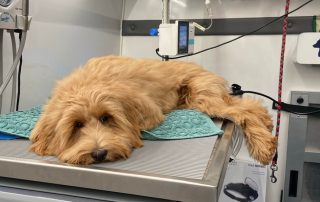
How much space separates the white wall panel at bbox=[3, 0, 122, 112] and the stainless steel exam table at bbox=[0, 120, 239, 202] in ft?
Result: 2.33

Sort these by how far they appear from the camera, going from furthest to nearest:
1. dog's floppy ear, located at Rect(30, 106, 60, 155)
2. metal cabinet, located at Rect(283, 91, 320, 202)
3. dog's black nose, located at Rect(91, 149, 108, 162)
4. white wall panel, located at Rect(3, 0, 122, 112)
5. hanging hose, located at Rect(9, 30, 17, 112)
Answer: metal cabinet, located at Rect(283, 91, 320, 202), white wall panel, located at Rect(3, 0, 122, 112), hanging hose, located at Rect(9, 30, 17, 112), dog's floppy ear, located at Rect(30, 106, 60, 155), dog's black nose, located at Rect(91, 149, 108, 162)

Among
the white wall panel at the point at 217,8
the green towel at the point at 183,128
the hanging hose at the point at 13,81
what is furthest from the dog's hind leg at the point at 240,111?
the white wall panel at the point at 217,8

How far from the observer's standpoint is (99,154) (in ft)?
2.53

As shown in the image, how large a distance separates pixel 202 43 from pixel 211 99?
36.8 inches

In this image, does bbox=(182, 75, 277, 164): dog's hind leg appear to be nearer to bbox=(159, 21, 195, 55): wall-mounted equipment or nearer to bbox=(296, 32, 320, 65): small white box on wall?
bbox=(159, 21, 195, 55): wall-mounted equipment

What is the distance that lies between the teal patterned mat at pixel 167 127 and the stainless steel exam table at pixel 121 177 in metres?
0.12

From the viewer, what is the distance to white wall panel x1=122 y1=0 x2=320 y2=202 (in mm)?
1982

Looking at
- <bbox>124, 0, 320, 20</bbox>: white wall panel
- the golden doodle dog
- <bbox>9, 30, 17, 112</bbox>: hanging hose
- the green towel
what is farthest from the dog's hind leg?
<bbox>124, 0, 320, 20</bbox>: white wall panel

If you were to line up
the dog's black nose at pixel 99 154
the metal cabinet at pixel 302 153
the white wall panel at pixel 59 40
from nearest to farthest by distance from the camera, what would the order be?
the dog's black nose at pixel 99 154
the white wall panel at pixel 59 40
the metal cabinet at pixel 302 153

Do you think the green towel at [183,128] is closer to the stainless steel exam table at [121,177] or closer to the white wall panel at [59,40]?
the stainless steel exam table at [121,177]

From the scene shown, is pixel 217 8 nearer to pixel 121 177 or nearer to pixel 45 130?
pixel 45 130

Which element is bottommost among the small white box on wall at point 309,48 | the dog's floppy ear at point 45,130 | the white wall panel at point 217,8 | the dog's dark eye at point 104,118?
the dog's floppy ear at point 45,130

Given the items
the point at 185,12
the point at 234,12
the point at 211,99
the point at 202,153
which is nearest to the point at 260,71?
the point at 234,12

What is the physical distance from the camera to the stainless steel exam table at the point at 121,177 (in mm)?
637
